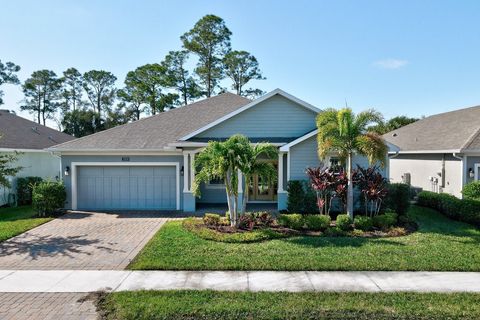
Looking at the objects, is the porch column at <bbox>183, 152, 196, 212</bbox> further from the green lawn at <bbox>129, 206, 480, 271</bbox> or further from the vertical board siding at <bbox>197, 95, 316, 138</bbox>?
the green lawn at <bbox>129, 206, 480, 271</bbox>

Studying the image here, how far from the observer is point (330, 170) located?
487 inches

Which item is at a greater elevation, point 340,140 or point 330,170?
point 340,140

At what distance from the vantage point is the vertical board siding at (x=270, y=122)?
1480 centimetres

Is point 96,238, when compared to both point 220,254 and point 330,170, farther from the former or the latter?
point 330,170

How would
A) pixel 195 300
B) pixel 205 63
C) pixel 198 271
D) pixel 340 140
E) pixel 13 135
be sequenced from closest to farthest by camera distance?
pixel 195 300 → pixel 198 271 → pixel 340 140 → pixel 13 135 → pixel 205 63

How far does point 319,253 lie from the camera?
8.52 m

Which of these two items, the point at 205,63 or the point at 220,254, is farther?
the point at 205,63

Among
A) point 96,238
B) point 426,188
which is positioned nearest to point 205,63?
point 426,188

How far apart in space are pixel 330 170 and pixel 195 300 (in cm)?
805

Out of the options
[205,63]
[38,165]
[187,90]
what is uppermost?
[205,63]

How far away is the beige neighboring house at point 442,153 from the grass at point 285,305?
8878 mm

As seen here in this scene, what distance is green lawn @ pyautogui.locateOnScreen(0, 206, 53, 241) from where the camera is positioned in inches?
434

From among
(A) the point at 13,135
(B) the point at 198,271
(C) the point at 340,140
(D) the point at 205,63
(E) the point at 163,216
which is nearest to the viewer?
(B) the point at 198,271

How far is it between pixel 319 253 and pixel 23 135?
1932 centimetres
